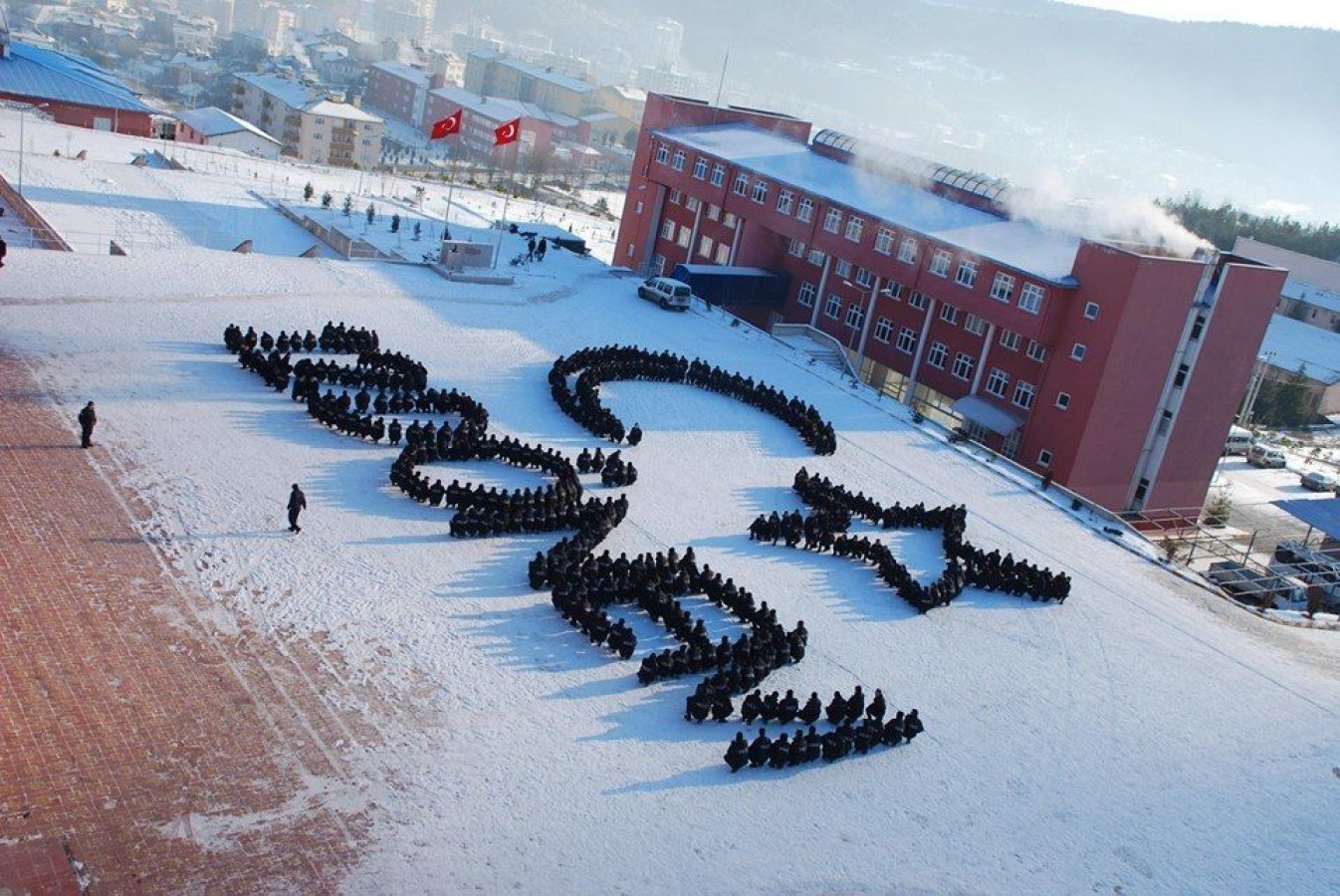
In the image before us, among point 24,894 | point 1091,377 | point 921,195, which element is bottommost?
point 24,894

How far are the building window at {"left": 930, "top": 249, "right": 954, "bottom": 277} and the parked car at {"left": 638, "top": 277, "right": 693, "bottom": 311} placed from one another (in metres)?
7.03

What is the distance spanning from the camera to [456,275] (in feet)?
107

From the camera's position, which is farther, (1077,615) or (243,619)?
(1077,615)

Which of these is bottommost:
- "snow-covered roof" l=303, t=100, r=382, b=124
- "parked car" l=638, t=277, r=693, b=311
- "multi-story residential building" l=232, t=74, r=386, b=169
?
"multi-story residential building" l=232, t=74, r=386, b=169

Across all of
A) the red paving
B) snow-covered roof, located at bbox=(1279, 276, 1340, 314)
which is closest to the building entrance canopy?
the red paving

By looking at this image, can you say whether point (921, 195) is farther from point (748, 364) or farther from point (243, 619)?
point (243, 619)

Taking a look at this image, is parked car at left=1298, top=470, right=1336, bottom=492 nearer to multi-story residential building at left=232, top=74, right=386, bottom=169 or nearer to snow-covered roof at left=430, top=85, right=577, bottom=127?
multi-story residential building at left=232, top=74, right=386, bottom=169

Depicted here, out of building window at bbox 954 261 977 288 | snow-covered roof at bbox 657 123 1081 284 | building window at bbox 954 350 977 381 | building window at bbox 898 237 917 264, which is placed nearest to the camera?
building window at bbox 954 261 977 288

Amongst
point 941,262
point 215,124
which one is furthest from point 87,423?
point 215,124

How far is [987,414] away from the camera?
3117 centimetres

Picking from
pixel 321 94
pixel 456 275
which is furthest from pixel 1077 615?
pixel 321 94

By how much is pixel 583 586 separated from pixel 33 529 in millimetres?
7113

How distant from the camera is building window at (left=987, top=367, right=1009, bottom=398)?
31.7 metres

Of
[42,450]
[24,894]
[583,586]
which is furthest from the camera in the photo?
[42,450]
